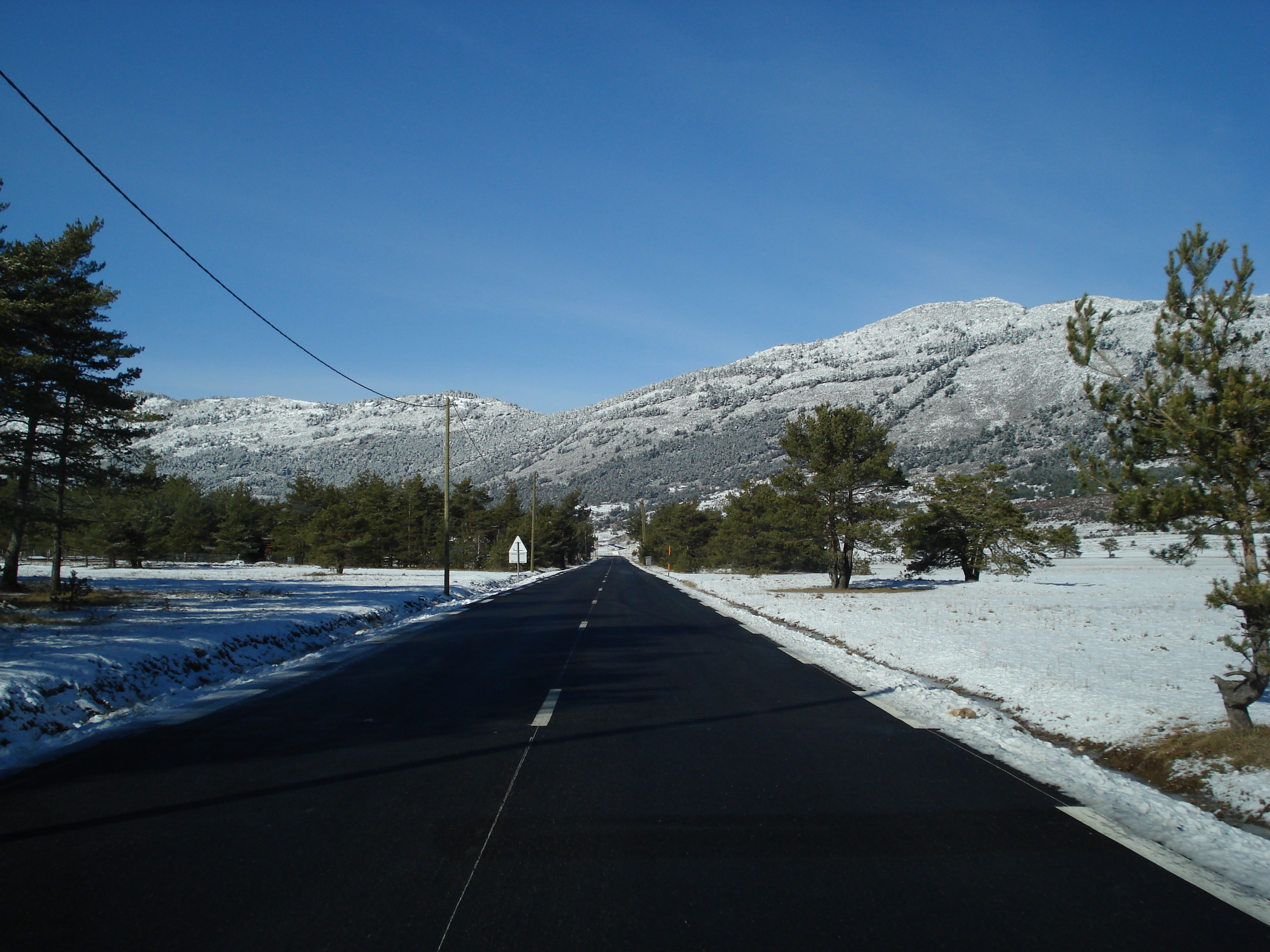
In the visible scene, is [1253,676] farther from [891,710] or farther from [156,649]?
[156,649]

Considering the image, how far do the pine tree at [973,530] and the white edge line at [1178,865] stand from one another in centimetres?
3195

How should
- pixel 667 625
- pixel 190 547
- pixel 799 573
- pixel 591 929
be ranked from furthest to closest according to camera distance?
pixel 190 547 → pixel 799 573 → pixel 667 625 → pixel 591 929

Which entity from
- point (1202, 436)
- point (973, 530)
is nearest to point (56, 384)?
point (1202, 436)

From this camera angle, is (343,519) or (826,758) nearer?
(826,758)

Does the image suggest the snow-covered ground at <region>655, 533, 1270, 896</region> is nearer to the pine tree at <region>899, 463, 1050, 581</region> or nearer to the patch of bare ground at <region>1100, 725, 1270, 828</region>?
the patch of bare ground at <region>1100, 725, 1270, 828</region>

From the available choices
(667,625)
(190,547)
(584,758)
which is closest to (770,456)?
(190,547)

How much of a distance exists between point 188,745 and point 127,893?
3.42 meters

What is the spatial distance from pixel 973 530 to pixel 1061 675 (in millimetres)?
29381

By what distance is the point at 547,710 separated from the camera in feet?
27.7

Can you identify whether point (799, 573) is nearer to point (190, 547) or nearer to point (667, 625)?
point (667, 625)

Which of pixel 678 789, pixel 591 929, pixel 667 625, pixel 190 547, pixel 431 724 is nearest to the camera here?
pixel 591 929

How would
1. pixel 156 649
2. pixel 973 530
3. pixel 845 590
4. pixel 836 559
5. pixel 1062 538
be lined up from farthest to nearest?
pixel 973 530 < pixel 1062 538 < pixel 836 559 < pixel 845 590 < pixel 156 649

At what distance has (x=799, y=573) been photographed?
220ft

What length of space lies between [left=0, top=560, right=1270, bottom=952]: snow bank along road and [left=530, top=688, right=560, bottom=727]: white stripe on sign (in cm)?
5
